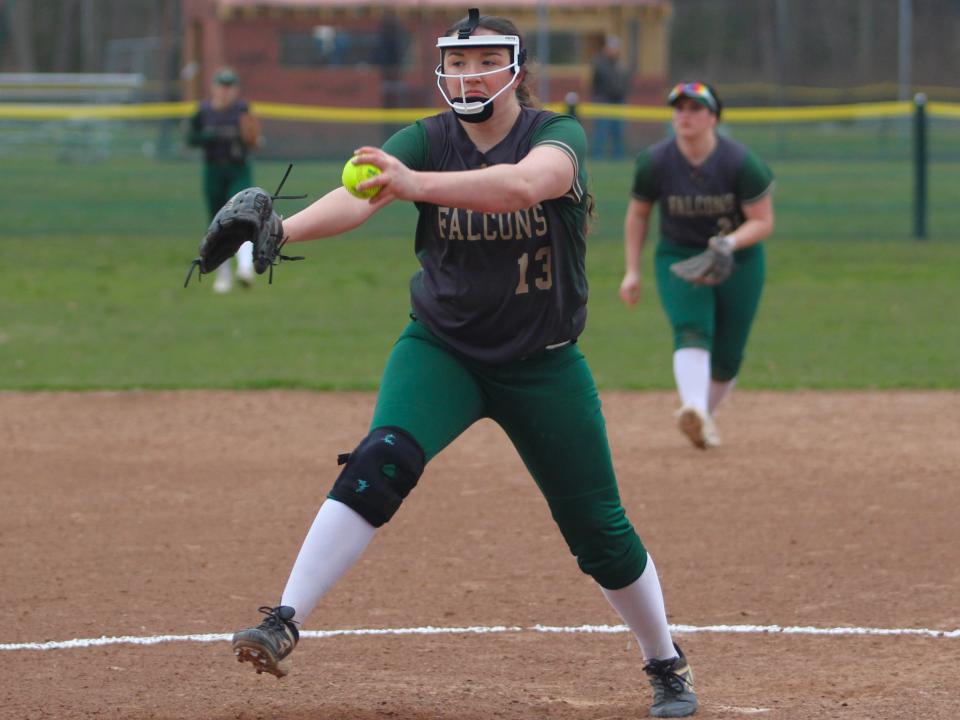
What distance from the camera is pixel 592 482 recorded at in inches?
171

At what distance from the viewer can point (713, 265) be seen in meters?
7.52

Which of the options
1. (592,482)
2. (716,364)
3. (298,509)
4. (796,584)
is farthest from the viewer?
(716,364)

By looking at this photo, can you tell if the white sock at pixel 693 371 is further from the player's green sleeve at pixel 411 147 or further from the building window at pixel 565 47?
the building window at pixel 565 47

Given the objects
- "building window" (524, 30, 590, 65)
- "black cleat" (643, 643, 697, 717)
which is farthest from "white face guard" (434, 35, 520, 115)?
"building window" (524, 30, 590, 65)

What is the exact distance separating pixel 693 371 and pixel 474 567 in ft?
6.78

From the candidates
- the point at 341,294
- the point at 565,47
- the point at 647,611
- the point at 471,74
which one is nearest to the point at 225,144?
the point at 341,294

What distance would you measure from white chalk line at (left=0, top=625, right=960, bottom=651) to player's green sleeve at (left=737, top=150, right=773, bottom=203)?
2950 mm

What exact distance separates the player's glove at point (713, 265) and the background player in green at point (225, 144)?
7333 millimetres

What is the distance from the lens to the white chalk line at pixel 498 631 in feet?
17.1

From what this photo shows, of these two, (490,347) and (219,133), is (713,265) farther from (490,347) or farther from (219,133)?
(219,133)

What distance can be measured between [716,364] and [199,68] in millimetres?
22323

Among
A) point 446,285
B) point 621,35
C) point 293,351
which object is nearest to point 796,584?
point 446,285

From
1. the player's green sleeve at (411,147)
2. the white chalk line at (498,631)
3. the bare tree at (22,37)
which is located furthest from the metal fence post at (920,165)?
the bare tree at (22,37)

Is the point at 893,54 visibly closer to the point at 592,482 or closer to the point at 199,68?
the point at 199,68
